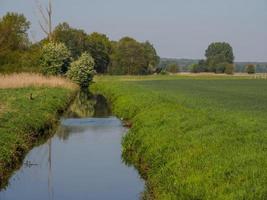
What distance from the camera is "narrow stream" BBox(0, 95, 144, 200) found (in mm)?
13312

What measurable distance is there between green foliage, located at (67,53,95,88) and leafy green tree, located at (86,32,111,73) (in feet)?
148

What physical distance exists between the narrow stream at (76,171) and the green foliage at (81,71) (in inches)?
1474

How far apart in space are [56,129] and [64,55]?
124ft

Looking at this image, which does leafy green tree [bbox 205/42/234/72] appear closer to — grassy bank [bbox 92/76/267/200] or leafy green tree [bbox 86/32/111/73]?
leafy green tree [bbox 86/32/111/73]

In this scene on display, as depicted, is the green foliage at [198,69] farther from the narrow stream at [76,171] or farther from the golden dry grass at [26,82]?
the narrow stream at [76,171]

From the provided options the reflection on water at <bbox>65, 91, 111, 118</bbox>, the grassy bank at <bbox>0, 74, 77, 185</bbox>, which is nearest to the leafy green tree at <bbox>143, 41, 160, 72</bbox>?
the reflection on water at <bbox>65, 91, 111, 118</bbox>

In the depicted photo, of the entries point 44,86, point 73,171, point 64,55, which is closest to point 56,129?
point 73,171

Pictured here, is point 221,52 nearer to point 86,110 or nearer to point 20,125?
point 86,110

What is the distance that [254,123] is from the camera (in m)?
18.6

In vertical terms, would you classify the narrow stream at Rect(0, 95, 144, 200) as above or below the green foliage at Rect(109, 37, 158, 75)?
below

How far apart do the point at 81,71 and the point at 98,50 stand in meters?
50.5

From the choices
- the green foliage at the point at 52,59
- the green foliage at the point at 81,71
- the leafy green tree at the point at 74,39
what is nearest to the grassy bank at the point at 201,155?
the green foliage at the point at 52,59

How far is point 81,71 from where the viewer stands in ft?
206

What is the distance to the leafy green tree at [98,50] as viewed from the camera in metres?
111
